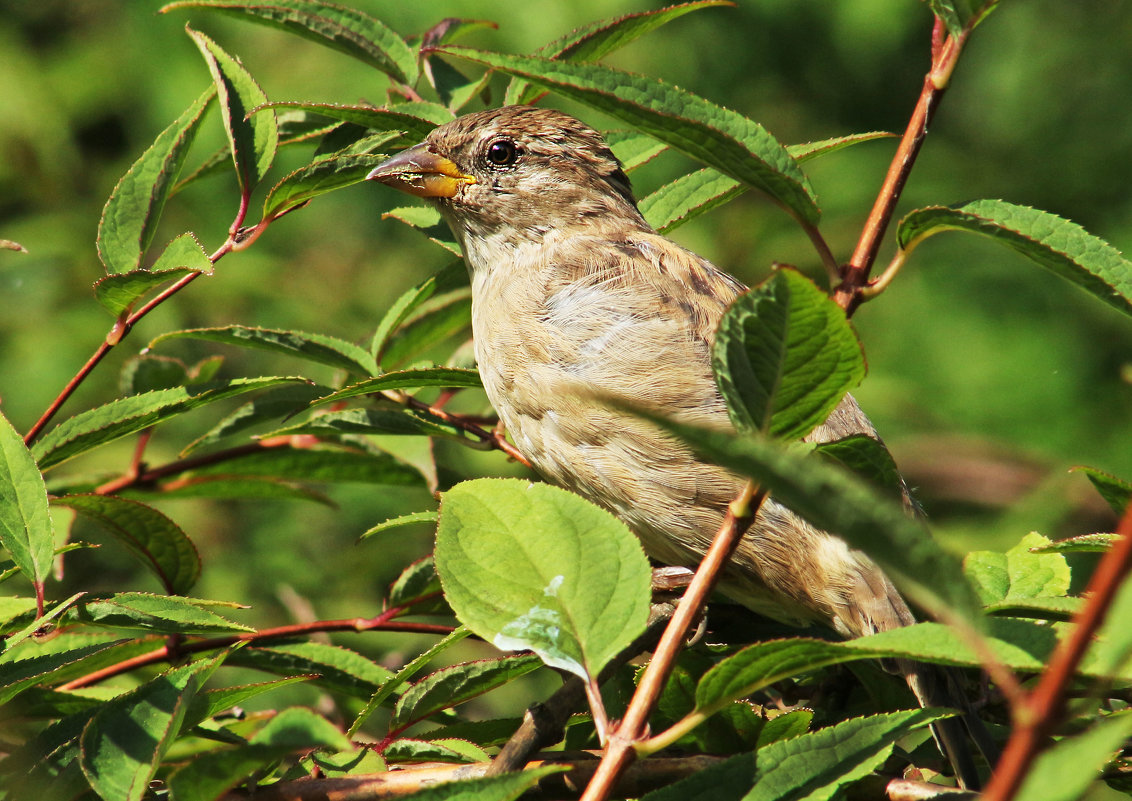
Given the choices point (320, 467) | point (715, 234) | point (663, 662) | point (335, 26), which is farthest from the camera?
point (715, 234)

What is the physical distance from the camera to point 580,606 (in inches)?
58.3

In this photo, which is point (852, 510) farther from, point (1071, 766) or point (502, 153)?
point (502, 153)

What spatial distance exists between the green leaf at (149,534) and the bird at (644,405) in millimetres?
908

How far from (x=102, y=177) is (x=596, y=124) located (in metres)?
3.01

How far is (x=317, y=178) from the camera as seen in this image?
7.32 feet

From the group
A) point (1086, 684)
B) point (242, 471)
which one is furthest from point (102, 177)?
point (1086, 684)

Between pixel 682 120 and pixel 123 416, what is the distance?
1.47m

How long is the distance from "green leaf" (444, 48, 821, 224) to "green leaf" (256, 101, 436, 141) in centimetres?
74

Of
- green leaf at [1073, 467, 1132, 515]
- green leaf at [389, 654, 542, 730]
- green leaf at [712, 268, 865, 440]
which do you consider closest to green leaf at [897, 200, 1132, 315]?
green leaf at [712, 268, 865, 440]

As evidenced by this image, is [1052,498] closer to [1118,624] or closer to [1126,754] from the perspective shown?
[1126,754]

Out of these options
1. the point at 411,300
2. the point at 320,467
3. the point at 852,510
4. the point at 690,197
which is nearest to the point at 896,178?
the point at 852,510

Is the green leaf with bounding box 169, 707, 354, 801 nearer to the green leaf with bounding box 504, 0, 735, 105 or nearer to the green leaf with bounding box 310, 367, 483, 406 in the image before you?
the green leaf with bounding box 310, 367, 483, 406

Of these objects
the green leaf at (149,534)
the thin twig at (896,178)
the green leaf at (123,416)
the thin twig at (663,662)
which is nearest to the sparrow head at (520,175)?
the green leaf at (123,416)

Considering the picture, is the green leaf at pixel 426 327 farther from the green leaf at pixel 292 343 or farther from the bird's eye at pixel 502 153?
the bird's eye at pixel 502 153
